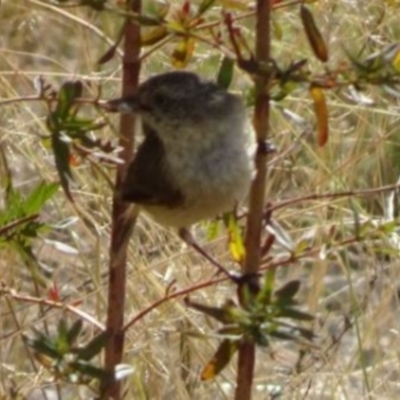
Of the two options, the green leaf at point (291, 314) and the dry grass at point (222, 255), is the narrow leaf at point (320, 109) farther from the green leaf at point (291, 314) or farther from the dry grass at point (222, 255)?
the dry grass at point (222, 255)

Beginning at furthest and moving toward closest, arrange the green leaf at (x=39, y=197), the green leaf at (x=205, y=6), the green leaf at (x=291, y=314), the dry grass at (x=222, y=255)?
1. the dry grass at (x=222, y=255)
2. the green leaf at (x=39, y=197)
3. the green leaf at (x=205, y=6)
4. the green leaf at (x=291, y=314)

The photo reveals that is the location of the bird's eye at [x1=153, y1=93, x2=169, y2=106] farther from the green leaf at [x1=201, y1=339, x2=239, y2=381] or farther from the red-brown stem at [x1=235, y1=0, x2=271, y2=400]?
the green leaf at [x1=201, y1=339, x2=239, y2=381]

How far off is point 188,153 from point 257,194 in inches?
16.2

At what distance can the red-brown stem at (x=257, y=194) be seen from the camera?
1.80m

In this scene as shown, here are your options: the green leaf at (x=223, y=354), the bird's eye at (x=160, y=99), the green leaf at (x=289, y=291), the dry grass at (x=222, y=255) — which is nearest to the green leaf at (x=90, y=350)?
the green leaf at (x=223, y=354)

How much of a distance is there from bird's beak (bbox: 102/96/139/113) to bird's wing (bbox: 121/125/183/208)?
3.9 inches

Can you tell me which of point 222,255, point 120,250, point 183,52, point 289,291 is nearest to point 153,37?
point 183,52

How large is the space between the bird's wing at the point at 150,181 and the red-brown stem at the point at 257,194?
0.22 meters

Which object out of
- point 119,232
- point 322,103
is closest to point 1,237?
point 119,232

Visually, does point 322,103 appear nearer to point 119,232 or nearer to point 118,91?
point 119,232

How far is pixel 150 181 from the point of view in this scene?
2107 mm

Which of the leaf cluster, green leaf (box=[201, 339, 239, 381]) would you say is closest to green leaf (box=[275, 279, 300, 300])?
the leaf cluster

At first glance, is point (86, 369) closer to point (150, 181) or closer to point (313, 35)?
point (150, 181)

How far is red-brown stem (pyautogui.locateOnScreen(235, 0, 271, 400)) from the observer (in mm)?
1802
